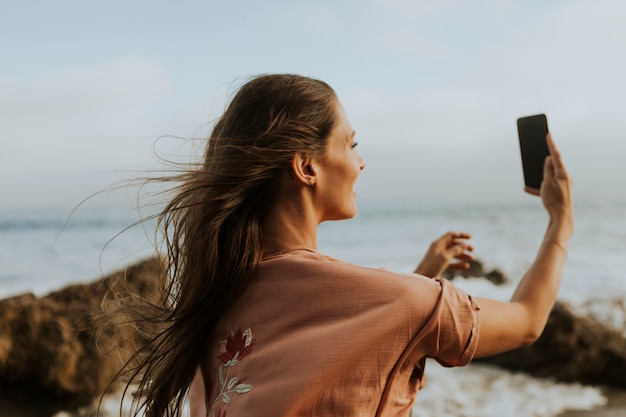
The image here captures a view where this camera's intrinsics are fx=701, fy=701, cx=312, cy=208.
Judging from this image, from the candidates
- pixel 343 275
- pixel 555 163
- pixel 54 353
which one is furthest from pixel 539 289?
pixel 54 353

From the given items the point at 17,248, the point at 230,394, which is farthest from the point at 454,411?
the point at 17,248

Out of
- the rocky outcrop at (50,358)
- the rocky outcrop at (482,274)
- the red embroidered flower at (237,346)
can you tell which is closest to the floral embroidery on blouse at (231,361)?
the red embroidered flower at (237,346)

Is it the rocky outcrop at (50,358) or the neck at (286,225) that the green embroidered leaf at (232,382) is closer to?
the neck at (286,225)

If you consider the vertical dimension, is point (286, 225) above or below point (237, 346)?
above

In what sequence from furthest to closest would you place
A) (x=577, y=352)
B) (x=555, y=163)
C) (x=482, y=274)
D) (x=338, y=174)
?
(x=482, y=274), (x=577, y=352), (x=555, y=163), (x=338, y=174)

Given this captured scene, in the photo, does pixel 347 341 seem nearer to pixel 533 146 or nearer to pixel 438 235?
pixel 533 146

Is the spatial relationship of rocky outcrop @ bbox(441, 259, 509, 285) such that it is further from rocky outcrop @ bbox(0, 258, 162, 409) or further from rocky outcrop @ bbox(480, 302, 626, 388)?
rocky outcrop @ bbox(0, 258, 162, 409)

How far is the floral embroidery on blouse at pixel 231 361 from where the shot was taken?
1624 mm

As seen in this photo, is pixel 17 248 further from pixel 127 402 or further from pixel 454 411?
pixel 454 411

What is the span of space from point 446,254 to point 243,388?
1045 mm

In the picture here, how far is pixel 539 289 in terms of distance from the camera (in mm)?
1722

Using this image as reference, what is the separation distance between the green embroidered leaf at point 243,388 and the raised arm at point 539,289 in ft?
1.70

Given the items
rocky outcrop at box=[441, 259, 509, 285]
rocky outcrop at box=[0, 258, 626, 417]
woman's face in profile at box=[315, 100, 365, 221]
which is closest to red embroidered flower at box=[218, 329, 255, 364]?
woman's face in profile at box=[315, 100, 365, 221]

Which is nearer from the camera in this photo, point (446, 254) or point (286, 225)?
point (286, 225)
